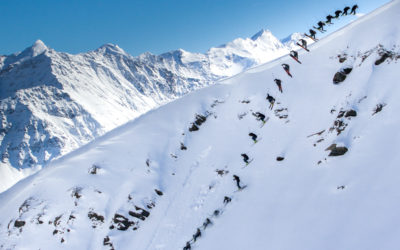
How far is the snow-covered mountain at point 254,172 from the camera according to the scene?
898 centimetres

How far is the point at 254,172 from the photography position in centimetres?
1647

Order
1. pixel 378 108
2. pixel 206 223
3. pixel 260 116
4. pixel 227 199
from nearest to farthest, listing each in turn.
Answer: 1. pixel 378 108
2. pixel 206 223
3. pixel 227 199
4. pixel 260 116

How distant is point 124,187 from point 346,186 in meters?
19.4

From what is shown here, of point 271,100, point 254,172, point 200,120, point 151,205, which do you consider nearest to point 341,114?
point 271,100

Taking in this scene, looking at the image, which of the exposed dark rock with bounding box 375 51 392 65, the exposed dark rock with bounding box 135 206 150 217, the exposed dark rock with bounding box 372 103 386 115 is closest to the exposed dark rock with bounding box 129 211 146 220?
the exposed dark rock with bounding box 135 206 150 217

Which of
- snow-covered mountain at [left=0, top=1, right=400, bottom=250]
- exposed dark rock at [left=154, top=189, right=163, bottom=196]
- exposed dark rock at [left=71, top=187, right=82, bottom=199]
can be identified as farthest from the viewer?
exposed dark rock at [left=154, top=189, right=163, bottom=196]

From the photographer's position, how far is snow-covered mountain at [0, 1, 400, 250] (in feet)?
29.5

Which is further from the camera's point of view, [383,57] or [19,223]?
[19,223]

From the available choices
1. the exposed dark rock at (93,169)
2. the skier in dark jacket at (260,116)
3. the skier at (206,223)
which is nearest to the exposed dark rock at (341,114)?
the skier in dark jacket at (260,116)

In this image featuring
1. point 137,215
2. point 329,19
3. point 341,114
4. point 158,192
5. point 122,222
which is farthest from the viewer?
point 158,192

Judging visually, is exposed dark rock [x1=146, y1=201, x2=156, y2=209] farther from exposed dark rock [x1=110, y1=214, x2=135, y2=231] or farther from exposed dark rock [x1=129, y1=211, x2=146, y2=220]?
exposed dark rock [x1=110, y1=214, x2=135, y2=231]

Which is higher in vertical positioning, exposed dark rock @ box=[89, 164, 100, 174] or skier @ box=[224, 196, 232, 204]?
exposed dark rock @ box=[89, 164, 100, 174]

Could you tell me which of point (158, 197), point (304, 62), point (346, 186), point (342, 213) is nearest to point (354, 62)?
point (304, 62)

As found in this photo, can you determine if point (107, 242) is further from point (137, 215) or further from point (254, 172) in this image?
point (254, 172)
